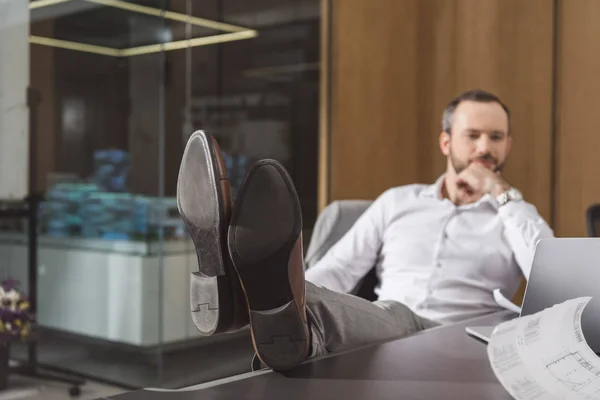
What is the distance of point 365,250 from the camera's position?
199 cm

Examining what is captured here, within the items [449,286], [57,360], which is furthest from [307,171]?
[449,286]

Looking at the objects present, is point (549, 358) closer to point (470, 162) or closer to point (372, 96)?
point (470, 162)

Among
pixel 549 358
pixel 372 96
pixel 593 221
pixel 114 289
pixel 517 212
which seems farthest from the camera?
pixel 372 96

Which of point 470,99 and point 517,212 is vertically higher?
point 470,99

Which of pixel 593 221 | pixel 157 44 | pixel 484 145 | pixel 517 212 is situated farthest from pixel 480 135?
pixel 157 44

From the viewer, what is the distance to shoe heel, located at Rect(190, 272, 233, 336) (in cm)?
111

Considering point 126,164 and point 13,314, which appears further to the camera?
point 126,164

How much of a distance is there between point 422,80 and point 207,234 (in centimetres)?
322

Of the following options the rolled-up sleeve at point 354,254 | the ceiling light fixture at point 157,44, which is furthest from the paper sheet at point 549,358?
the ceiling light fixture at point 157,44

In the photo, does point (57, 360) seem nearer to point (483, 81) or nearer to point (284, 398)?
point (284, 398)

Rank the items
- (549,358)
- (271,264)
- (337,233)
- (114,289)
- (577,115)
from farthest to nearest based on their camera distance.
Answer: (577,115) → (114,289) → (337,233) → (271,264) → (549,358)

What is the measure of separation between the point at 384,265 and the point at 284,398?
3.67ft

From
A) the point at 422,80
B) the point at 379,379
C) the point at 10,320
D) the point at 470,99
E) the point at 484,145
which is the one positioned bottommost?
the point at 10,320

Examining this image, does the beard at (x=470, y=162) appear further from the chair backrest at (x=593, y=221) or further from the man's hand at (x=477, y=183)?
the chair backrest at (x=593, y=221)
